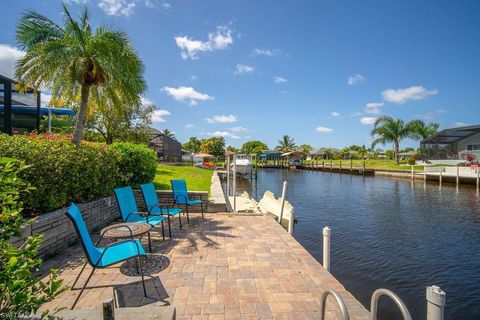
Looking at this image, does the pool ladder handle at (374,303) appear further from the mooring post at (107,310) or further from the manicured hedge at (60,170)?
the manicured hedge at (60,170)

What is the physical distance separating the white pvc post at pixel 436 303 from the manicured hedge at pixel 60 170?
16.7 ft

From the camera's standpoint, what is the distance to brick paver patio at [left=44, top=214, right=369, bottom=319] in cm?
346

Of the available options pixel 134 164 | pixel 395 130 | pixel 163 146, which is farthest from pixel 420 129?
pixel 134 164

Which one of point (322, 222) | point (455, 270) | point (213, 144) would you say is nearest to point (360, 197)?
point (322, 222)

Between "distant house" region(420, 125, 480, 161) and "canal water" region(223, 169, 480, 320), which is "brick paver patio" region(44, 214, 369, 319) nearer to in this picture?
"canal water" region(223, 169, 480, 320)

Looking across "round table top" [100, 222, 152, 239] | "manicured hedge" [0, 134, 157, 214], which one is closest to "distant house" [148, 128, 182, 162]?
"manicured hedge" [0, 134, 157, 214]

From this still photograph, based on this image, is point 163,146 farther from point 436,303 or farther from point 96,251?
point 436,303

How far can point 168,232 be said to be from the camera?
680cm

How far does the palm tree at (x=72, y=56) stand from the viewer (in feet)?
25.3

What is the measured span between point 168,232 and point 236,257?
2.35 metres

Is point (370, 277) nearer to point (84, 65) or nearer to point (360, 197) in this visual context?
point (84, 65)

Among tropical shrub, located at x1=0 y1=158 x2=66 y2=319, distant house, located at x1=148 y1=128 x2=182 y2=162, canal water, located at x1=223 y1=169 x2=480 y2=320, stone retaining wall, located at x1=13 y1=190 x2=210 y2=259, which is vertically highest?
distant house, located at x1=148 y1=128 x2=182 y2=162

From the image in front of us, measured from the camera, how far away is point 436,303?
2.46 metres

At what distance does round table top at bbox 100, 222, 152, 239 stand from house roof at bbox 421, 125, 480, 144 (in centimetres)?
4601
